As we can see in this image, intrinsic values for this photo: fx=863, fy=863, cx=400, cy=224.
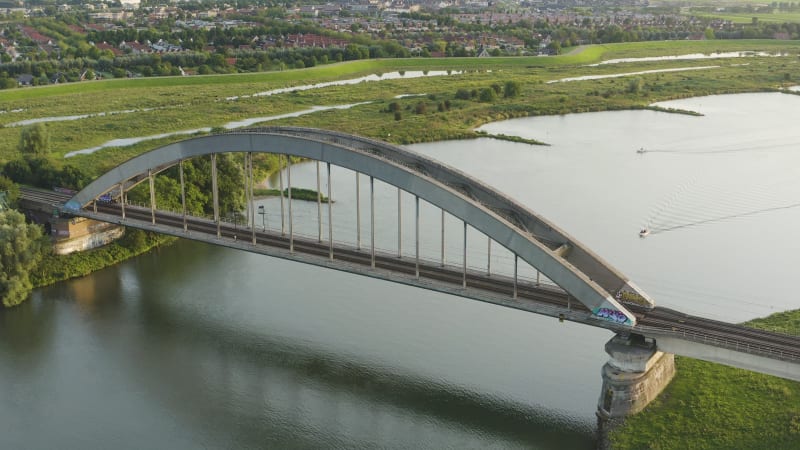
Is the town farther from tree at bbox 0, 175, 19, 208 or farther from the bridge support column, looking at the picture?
the bridge support column

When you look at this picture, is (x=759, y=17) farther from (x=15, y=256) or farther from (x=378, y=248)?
(x=15, y=256)

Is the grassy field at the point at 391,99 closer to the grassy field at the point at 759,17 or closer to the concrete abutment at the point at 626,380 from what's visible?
the concrete abutment at the point at 626,380

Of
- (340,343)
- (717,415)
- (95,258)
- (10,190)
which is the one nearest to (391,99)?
(10,190)

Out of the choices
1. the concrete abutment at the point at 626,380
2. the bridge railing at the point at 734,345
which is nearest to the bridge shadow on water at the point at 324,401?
the concrete abutment at the point at 626,380

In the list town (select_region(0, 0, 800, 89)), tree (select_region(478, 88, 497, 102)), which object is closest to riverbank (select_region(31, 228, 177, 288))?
tree (select_region(478, 88, 497, 102))

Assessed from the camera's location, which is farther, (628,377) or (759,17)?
(759,17)

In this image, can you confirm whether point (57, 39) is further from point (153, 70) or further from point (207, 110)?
point (207, 110)
